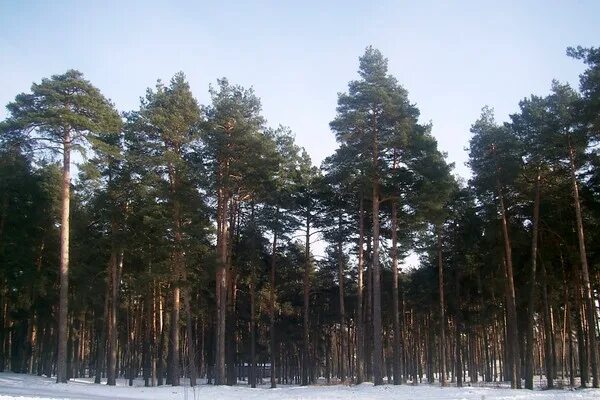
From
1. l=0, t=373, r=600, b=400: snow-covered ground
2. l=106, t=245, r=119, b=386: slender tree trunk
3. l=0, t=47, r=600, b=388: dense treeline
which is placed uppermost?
l=0, t=47, r=600, b=388: dense treeline

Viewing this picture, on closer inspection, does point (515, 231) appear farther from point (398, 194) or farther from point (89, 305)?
point (89, 305)

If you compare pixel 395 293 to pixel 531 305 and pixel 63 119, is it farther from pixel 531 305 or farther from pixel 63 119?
pixel 63 119

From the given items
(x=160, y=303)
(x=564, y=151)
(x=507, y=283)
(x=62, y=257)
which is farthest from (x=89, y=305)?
(x=564, y=151)

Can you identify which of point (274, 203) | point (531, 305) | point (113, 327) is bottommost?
point (113, 327)

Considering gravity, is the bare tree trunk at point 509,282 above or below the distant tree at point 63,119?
below

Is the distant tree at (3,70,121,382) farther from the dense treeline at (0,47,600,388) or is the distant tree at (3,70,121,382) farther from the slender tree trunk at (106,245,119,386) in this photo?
the slender tree trunk at (106,245,119,386)

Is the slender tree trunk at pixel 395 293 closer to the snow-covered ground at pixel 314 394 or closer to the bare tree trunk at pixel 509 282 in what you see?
the snow-covered ground at pixel 314 394

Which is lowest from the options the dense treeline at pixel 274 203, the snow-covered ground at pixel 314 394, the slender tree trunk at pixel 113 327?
the snow-covered ground at pixel 314 394

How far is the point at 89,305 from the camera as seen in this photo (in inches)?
1751

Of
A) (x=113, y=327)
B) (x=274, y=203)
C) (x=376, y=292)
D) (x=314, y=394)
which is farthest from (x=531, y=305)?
(x=113, y=327)

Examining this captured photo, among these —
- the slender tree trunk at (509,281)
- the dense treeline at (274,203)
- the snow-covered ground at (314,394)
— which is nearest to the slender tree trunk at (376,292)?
the dense treeline at (274,203)

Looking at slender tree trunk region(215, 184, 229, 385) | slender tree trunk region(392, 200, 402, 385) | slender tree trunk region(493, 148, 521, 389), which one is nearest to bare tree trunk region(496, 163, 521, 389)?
slender tree trunk region(493, 148, 521, 389)

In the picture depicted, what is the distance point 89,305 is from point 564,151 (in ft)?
122

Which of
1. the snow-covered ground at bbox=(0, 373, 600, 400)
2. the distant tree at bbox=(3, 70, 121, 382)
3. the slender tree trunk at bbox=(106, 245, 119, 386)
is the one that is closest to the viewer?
the snow-covered ground at bbox=(0, 373, 600, 400)
